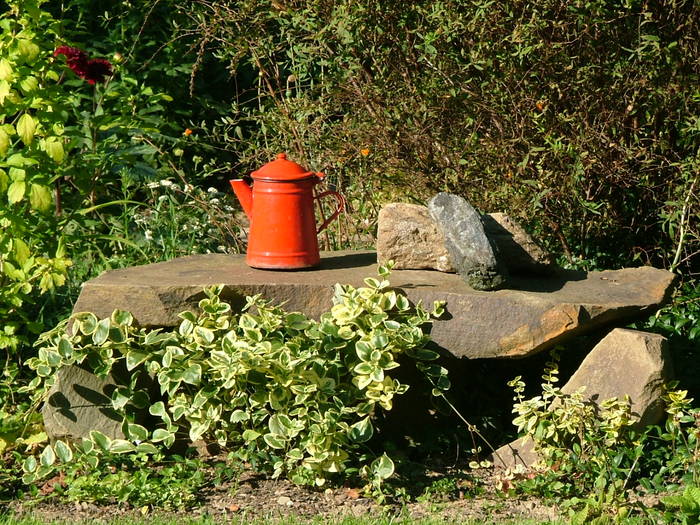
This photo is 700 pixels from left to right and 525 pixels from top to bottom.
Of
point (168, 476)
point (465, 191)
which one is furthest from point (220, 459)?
point (465, 191)

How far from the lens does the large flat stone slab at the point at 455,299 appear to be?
3.60 m

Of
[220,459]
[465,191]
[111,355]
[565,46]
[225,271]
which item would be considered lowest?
[220,459]

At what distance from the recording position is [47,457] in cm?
355

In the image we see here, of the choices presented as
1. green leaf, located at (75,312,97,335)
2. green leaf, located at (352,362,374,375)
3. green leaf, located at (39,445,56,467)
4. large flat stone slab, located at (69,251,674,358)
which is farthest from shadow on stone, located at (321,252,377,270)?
green leaf, located at (39,445,56,467)

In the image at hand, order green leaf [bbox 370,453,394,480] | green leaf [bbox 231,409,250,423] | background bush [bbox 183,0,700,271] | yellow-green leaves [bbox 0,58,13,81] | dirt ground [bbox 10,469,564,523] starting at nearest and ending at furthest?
dirt ground [bbox 10,469,564,523]
green leaf [bbox 370,453,394,480]
green leaf [bbox 231,409,250,423]
yellow-green leaves [bbox 0,58,13,81]
background bush [bbox 183,0,700,271]

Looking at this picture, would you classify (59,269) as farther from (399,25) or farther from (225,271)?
(399,25)

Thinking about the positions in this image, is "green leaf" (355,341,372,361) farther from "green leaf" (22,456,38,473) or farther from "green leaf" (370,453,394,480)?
"green leaf" (22,456,38,473)

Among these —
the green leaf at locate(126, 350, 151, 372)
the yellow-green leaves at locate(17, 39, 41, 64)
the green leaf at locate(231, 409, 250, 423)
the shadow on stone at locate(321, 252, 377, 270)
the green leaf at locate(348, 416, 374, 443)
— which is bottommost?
the green leaf at locate(348, 416, 374, 443)

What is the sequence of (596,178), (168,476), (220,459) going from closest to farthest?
(168,476)
(220,459)
(596,178)

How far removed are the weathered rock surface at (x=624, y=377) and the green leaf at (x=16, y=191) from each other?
2.18 m

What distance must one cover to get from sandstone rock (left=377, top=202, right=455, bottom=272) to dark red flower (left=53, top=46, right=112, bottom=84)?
5.19ft

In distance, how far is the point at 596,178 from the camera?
193 inches

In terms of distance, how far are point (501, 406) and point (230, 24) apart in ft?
8.96

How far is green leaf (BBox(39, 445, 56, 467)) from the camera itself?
3535 mm
